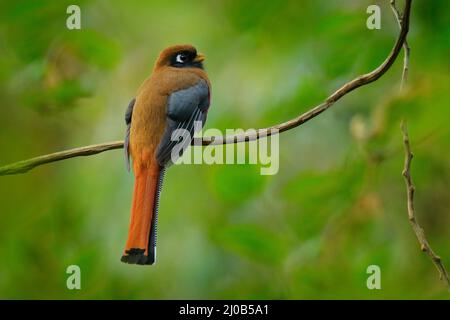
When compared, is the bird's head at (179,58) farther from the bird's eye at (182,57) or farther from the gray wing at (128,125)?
the gray wing at (128,125)

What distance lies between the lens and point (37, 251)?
196cm

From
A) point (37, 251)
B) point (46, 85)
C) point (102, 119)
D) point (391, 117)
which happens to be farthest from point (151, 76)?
point (391, 117)

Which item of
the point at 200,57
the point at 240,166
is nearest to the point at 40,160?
the point at 240,166

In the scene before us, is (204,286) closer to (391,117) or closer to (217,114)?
(217,114)

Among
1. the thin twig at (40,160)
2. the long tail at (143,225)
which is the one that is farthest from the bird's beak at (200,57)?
the thin twig at (40,160)

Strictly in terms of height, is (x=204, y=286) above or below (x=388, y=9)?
below

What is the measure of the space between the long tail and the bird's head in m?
0.56

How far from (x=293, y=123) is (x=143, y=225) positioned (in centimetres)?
55

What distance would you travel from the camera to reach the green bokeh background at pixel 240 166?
1448mm

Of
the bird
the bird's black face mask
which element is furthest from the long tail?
the bird's black face mask

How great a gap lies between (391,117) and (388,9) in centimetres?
77

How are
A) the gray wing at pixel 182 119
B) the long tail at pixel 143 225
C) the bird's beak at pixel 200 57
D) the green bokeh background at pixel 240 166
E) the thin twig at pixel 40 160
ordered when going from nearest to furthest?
the green bokeh background at pixel 240 166, the thin twig at pixel 40 160, the long tail at pixel 143 225, the gray wing at pixel 182 119, the bird's beak at pixel 200 57

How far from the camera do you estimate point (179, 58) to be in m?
2.38

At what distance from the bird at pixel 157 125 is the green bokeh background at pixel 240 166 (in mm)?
75
